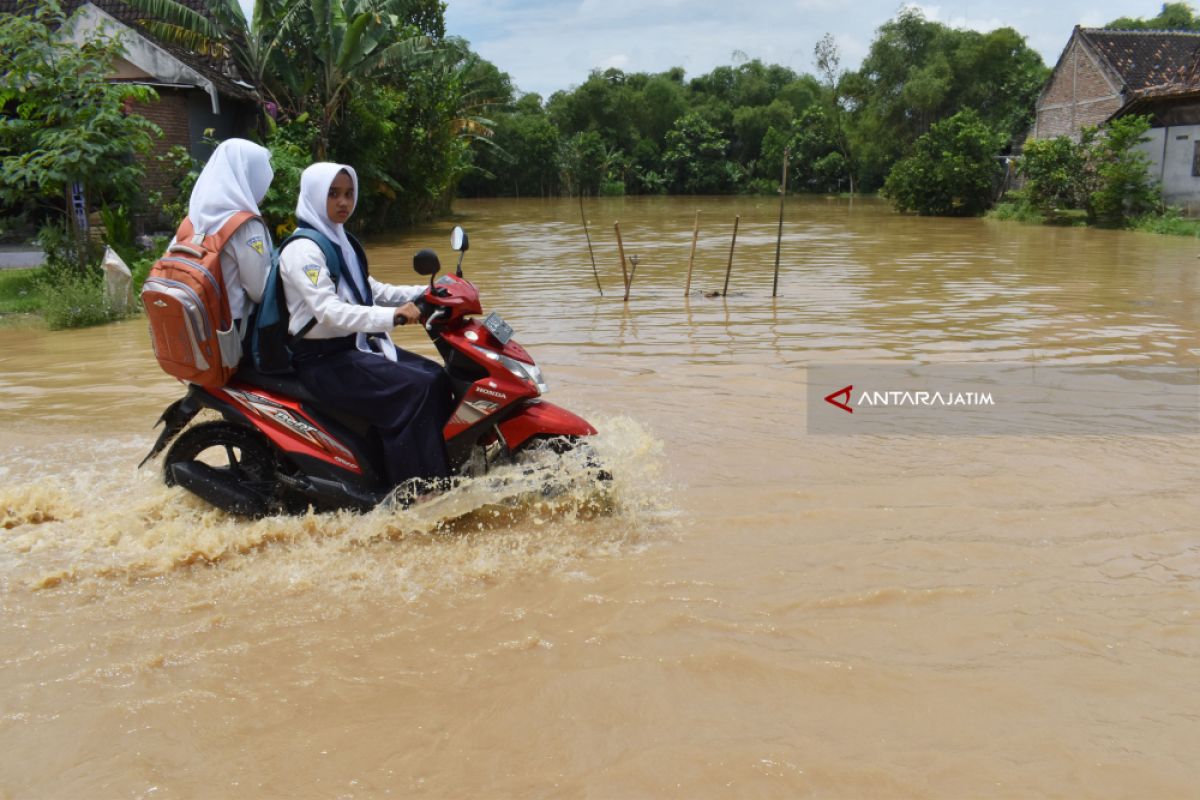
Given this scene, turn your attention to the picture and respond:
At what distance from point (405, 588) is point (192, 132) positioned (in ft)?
53.7

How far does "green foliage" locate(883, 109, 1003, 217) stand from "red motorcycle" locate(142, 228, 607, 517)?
28.6 metres

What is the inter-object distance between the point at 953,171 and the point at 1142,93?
246 inches

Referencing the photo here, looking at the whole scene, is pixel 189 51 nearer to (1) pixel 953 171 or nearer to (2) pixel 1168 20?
(1) pixel 953 171

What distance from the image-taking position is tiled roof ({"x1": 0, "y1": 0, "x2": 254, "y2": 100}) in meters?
17.1

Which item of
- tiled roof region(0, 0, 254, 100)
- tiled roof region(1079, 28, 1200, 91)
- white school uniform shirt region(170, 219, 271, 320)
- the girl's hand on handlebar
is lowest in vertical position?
the girl's hand on handlebar

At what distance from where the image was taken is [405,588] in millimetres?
3924

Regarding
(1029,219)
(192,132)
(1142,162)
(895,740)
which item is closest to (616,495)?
(895,740)

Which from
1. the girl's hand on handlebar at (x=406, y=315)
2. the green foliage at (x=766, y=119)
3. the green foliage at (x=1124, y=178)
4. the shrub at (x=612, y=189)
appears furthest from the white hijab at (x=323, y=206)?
the shrub at (x=612, y=189)

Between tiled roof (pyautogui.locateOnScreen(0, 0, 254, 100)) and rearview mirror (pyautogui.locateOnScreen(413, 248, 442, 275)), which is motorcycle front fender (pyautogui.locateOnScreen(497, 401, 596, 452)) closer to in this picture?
rearview mirror (pyautogui.locateOnScreen(413, 248, 442, 275))

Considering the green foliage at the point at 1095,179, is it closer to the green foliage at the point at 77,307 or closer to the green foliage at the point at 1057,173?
the green foliage at the point at 1057,173

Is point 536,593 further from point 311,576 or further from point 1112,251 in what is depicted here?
point 1112,251

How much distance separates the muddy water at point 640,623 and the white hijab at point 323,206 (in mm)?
1139

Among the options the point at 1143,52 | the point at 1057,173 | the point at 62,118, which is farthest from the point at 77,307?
the point at 1143,52

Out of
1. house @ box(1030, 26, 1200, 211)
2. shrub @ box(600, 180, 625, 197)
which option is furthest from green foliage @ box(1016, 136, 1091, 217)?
shrub @ box(600, 180, 625, 197)
